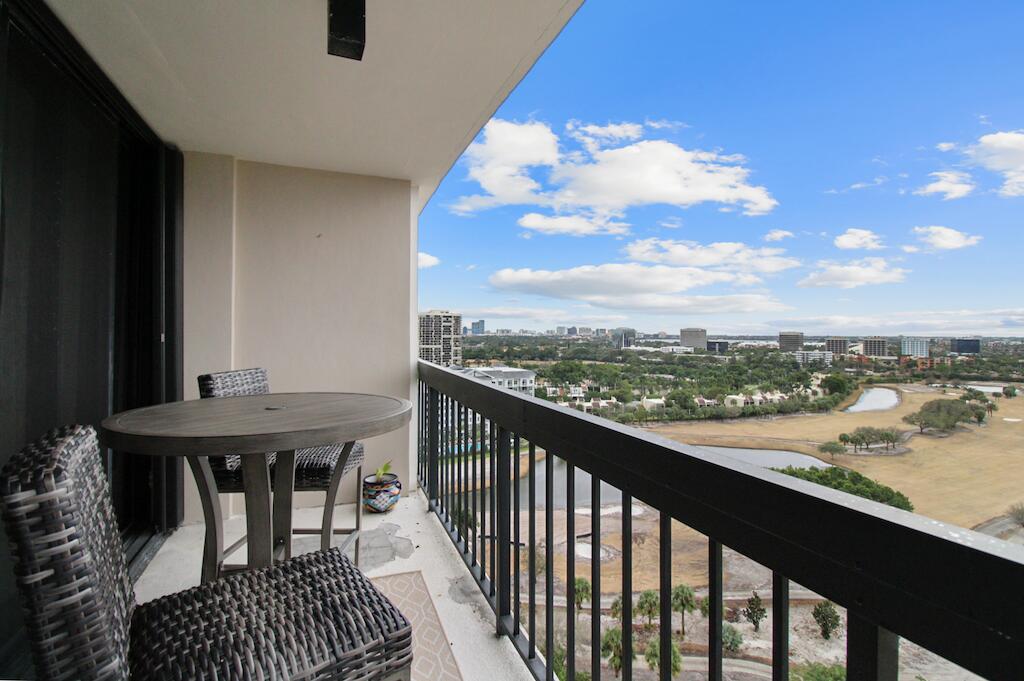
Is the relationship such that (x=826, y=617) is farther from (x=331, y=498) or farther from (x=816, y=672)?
(x=331, y=498)

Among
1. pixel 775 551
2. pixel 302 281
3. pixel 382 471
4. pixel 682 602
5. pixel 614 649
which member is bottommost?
pixel 382 471

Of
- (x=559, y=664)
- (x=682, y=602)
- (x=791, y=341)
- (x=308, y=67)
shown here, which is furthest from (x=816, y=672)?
(x=308, y=67)

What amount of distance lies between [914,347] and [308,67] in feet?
8.26

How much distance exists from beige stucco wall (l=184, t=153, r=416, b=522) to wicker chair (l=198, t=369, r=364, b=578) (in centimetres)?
69

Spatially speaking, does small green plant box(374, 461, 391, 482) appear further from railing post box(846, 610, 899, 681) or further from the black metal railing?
railing post box(846, 610, 899, 681)

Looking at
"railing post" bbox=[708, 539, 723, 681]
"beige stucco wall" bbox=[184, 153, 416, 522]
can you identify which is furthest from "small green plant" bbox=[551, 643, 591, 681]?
"beige stucco wall" bbox=[184, 153, 416, 522]

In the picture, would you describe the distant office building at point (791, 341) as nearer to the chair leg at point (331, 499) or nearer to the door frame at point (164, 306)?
Answer: the chair leg at point (331, 499)

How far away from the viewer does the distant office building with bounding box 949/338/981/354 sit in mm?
766

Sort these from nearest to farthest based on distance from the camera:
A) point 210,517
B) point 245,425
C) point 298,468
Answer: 1. point 245,425
2. point 210,517
3. point 298,468

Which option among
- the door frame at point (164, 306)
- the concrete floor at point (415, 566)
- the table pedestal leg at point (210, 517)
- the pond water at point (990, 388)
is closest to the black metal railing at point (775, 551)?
the concrete floor at point (415, 566)

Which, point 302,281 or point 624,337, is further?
point 302,281

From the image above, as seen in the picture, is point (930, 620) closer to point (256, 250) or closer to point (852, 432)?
point (852, 432)

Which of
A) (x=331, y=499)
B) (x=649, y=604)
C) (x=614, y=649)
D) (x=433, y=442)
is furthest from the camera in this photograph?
(x=433, y=442)

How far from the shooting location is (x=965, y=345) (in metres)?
0.80
